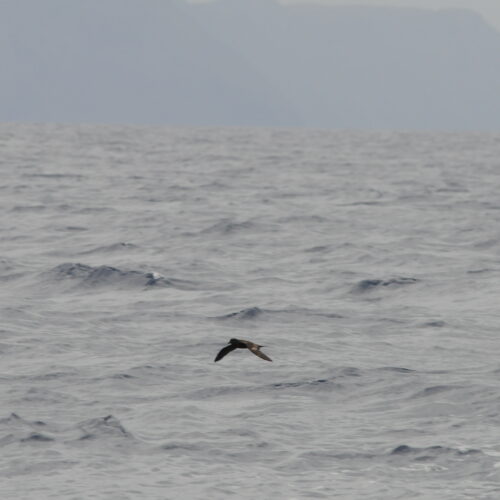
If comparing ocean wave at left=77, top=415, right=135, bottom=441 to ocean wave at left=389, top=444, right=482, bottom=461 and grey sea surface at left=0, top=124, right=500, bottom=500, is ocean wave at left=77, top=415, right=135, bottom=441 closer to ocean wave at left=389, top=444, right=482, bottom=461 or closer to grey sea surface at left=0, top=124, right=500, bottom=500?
grey sea surface at left=0, top=124, right=500, bottom=500

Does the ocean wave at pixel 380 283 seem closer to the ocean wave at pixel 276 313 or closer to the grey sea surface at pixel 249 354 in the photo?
the grey sea surface at pixel 249 354

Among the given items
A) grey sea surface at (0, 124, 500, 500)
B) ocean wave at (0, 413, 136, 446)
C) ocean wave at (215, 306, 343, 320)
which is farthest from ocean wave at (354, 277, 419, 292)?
ocean wave at (0, 413, 136, 446)

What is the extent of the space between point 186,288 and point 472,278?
6.70 meters

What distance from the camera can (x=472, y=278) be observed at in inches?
1060

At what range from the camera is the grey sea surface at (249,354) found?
12.7 metres

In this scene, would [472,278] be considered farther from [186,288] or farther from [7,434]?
[7,434]

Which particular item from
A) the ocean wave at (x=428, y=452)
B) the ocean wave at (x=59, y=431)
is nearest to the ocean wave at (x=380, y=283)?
the ocean wave at (x=59, y=431)

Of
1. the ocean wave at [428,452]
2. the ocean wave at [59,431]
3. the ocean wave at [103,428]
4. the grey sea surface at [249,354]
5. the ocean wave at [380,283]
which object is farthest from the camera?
the ocean wave at [380,283]

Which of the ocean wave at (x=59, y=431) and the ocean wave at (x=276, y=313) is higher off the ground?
the ocean wave at (x=59, y=431)

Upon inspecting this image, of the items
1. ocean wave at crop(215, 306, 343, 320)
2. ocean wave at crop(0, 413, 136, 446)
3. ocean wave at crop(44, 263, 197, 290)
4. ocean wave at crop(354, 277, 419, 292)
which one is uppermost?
ocean wave at crop(0, 413, 136, 446)

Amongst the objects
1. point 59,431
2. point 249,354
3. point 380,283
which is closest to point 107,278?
point 380,283

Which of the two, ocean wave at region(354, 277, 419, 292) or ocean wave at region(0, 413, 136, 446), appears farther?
ocean wave at region(354, 277, 419, 292)

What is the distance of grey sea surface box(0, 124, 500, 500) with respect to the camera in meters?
12.7

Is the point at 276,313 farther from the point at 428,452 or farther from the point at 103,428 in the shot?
the point at 428,452
